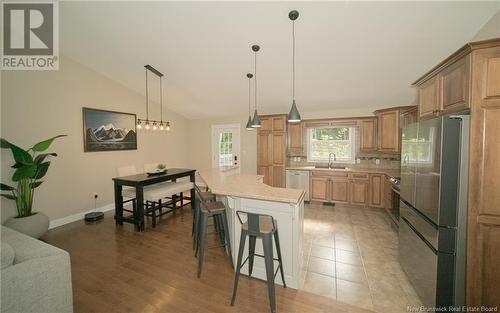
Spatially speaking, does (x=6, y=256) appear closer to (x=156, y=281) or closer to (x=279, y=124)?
(x=156, y=281)

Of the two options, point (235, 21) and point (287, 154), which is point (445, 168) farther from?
point (287, 154)

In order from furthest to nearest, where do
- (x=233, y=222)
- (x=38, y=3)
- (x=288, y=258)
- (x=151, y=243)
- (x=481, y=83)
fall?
(x=151, y=243) → (x=38, y=3) → (x=233, y=222) → (x=288, y=258) → (x=481, y=83)

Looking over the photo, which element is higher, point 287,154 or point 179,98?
point 179,98

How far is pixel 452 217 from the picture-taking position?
1.58m

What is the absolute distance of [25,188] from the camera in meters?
3.03

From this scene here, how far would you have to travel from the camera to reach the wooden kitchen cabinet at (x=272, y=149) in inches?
203

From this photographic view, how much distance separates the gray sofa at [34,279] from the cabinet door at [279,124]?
4.47 m

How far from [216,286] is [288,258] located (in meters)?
0.83

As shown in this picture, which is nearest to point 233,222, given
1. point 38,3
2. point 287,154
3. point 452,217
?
point 452,217

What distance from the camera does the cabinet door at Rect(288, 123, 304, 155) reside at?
17.6 ft

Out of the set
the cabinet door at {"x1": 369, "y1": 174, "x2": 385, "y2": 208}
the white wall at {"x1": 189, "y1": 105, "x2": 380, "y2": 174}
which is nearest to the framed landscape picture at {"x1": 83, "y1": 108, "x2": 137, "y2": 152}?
the white wall at {"x1": 189, "y1": 105, "x2": 380, "y2": 174}

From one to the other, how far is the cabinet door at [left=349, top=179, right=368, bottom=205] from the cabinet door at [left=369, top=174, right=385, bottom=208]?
12cm

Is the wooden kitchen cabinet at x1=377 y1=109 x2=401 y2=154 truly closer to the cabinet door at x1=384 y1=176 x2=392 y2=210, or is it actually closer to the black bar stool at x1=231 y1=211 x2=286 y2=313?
the cabinet door at x1=384 y1=176 x2=392 y2=210

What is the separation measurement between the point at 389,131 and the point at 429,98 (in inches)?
96.7
